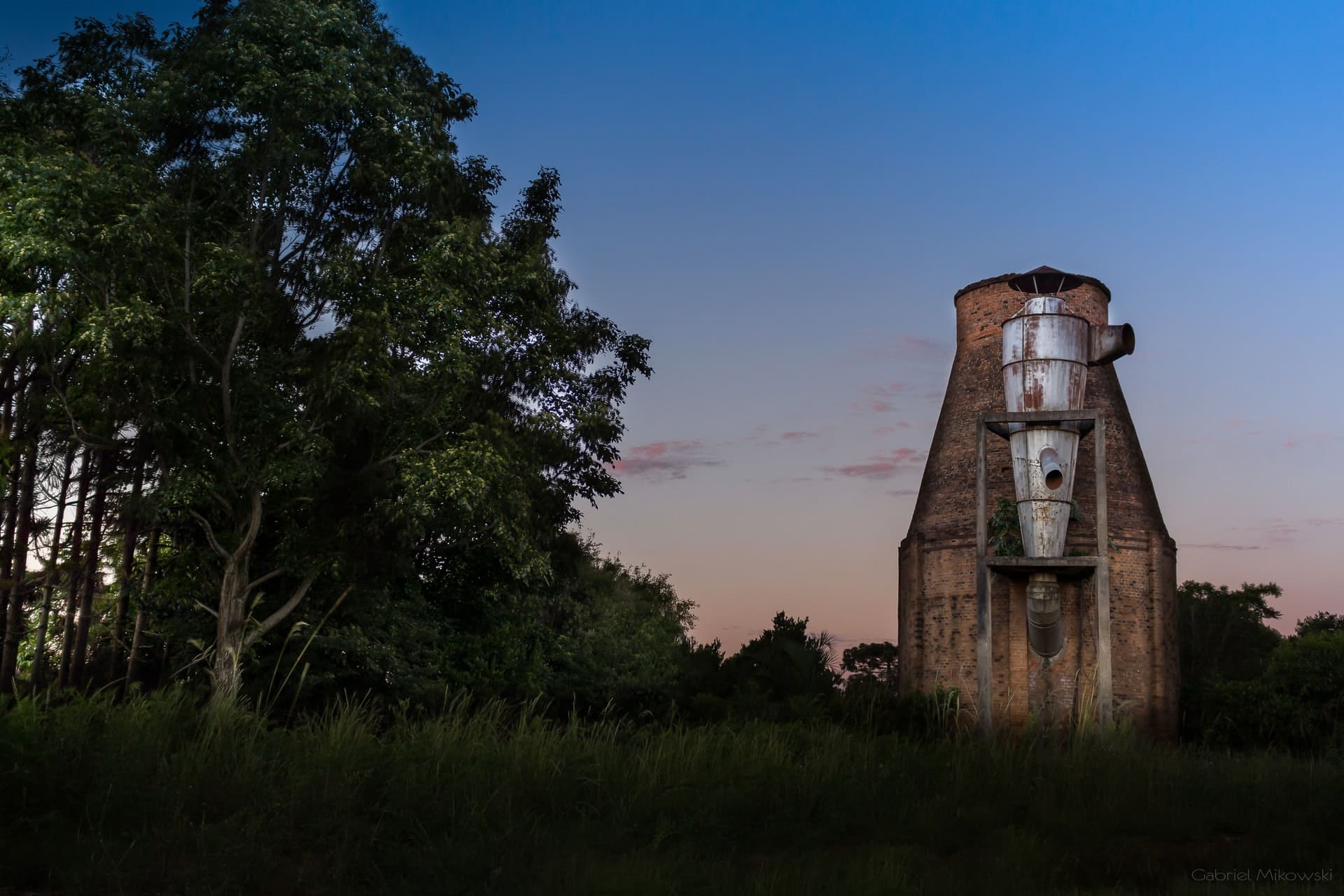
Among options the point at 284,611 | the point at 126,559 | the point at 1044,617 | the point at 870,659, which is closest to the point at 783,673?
the point at 1044,617

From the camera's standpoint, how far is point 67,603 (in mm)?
19281

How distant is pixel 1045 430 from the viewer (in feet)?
68.8

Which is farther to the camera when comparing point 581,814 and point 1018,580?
point 1018,580

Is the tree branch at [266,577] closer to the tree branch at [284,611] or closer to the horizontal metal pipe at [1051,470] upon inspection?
the tree branch at [284,611]

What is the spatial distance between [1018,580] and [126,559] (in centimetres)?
1574

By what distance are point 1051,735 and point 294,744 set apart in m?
8.47

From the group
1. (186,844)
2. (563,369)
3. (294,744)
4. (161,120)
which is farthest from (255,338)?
(186,844)

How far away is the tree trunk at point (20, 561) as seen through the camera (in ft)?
60.6

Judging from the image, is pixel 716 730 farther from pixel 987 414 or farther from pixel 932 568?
pixel 932 568

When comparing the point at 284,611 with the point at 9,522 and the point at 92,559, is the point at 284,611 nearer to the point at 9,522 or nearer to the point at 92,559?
the point at 92,559

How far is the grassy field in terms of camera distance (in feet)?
24.6

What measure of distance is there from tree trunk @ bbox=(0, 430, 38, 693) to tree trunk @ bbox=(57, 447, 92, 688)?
27.5 inches

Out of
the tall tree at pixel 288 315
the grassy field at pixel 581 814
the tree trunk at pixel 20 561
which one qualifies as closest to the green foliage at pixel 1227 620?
the tall tree at pixel 288 315

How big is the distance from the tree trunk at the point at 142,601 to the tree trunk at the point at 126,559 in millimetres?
218
